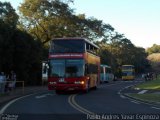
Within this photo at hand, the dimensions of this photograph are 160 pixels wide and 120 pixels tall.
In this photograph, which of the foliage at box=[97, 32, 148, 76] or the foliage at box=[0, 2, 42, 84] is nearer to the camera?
the foliage at box=[0, 2, 42, 84]

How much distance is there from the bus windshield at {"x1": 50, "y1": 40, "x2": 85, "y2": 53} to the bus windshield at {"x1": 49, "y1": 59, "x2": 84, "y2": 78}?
0.79 m

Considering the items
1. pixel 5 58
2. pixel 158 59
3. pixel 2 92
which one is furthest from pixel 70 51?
pixel 158 59

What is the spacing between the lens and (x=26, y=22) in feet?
231

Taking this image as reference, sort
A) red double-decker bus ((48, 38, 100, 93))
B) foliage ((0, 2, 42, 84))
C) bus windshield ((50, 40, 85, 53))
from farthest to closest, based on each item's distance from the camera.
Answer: foliage ((0, 2, 42, 84)) → bus windshield ((50, 40, 85, 53)) → red double-decker bus ((48, 38, 100, 93))

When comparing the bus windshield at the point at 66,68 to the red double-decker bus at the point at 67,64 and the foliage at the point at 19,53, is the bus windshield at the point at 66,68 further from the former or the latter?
the foliage at the point at 19,53

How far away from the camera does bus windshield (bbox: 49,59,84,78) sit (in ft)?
120

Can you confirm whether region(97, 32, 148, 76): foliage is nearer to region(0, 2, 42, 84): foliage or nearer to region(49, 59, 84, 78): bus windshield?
region(0, 2, 42, 84): foliage

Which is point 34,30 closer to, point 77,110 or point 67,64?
point 67,64

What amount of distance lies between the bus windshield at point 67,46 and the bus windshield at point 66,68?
787 mm

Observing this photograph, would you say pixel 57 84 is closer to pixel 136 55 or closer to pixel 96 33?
pixel 96 33

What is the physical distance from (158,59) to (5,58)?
145m

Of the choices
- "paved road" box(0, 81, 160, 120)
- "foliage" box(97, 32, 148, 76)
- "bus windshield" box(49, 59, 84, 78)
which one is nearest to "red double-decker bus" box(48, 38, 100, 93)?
"bus windshield" box(49, 59, 84, 78)

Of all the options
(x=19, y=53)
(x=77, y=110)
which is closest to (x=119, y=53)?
(x=19, y=53)

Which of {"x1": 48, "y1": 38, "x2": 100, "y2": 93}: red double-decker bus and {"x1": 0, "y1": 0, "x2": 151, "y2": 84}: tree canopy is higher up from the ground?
{"x1": 0, "y1": 0, "x2": 151, "y2": 84}: tree canopy
